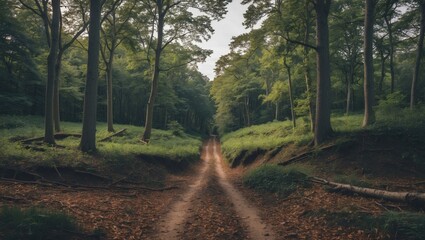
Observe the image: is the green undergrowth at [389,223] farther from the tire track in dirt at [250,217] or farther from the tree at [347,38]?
the tree at [347,38]

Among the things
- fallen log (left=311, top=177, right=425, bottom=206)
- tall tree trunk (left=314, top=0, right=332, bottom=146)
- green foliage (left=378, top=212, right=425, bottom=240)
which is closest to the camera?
green foliage (left=378, top=212, right=425, bottom=240)

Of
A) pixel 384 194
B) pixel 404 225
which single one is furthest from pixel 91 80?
pixel 404 225

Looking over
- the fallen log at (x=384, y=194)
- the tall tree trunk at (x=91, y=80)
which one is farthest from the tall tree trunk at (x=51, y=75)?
the fallen log at (x=384, y=194)

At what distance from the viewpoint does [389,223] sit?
6.03m

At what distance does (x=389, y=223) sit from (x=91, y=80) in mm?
12875

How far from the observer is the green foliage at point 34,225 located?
5.02 metres

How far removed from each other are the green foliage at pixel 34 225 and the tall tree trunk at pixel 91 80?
791 cm

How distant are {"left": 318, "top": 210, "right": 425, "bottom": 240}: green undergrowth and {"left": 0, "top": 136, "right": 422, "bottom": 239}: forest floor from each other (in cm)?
13

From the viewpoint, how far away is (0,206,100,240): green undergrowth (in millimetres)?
5012

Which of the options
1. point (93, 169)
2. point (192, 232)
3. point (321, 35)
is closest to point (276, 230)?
point (192, 232)

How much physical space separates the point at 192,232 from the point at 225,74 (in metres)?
41.0

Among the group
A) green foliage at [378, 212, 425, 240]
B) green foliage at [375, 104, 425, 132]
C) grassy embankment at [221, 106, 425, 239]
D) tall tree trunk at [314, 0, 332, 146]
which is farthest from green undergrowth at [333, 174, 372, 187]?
green foliage at [375, 104, 425, 132]

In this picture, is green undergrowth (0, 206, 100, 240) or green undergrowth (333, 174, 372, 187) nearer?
green undergrowth (0, 206, 100, 240)

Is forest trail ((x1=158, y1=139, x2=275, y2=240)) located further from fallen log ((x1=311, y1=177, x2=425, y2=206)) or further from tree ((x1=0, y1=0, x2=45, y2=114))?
tree ((x1=0, y1=0, x2=45, y2=114))
